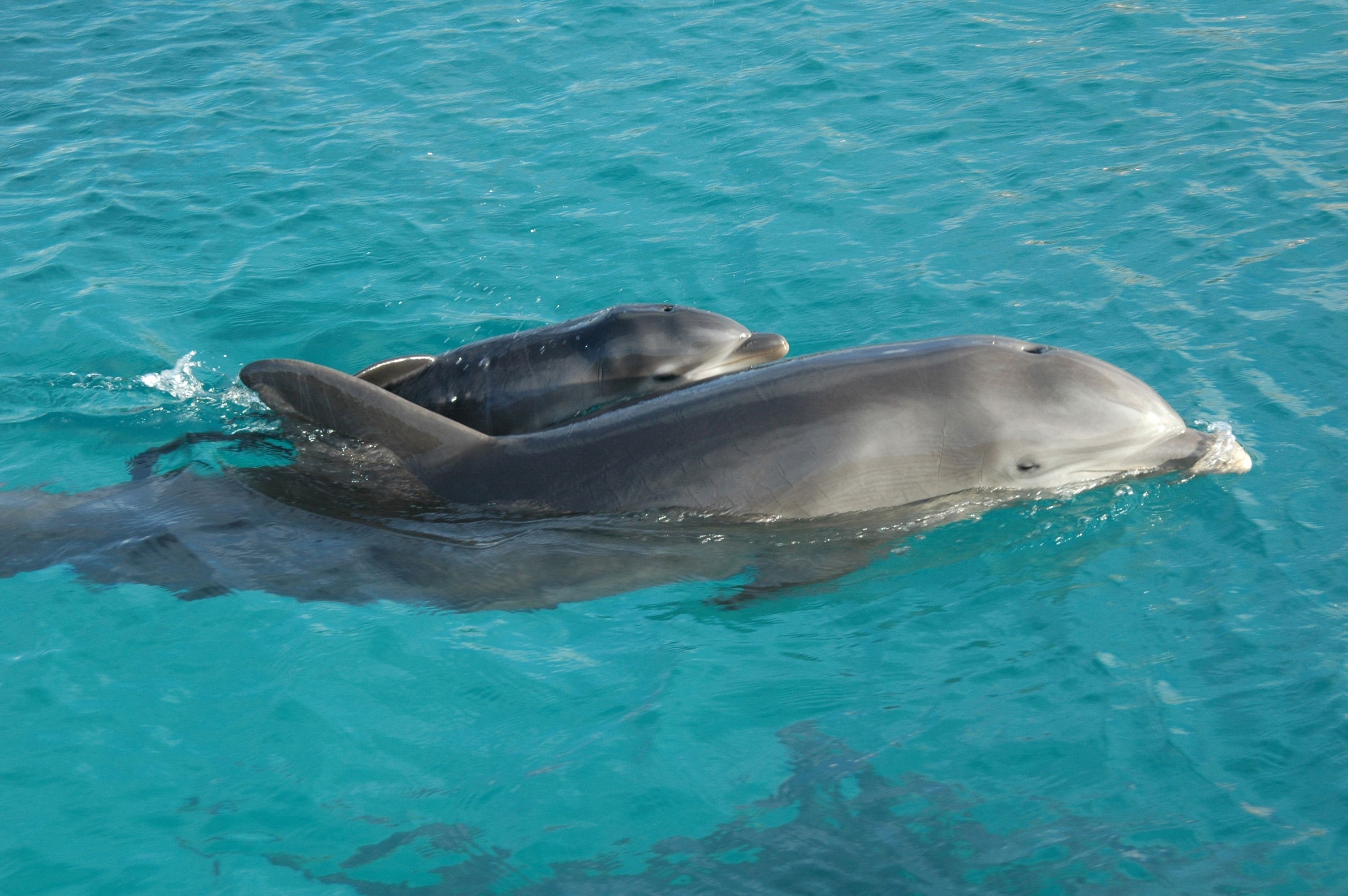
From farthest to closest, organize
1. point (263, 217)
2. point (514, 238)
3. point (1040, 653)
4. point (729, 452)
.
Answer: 1. point (263, 217)
2. point (514, 238)
3. point (729, 452)
4. point (1040, 653)

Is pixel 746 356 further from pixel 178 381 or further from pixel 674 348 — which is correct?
pixel 178 381

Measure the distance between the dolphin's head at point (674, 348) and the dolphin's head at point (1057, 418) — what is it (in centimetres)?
200

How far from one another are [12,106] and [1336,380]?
15674mm

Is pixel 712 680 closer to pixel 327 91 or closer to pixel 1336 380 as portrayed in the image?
pixel 1336 380

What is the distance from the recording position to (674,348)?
27.2 ft

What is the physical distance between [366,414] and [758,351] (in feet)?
9.34

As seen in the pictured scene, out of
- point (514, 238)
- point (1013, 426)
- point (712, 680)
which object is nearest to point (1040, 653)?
point (1013, 426)

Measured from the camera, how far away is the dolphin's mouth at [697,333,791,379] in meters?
8.37

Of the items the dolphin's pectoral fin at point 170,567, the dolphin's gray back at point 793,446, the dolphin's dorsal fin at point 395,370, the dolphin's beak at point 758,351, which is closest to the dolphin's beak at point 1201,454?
the dolphin's gray back at point 793,446

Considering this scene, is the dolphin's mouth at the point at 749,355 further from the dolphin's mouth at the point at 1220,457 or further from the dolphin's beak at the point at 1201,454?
the dolphin's mouth at the point at 1220,457

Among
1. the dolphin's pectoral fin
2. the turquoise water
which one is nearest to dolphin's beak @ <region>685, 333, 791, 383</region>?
the turquoise water

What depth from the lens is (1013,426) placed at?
22.1 ft

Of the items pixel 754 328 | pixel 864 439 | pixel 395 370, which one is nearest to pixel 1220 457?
pixel 864 439

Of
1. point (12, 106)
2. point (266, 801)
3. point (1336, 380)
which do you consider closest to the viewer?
point (266, 801)
